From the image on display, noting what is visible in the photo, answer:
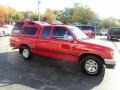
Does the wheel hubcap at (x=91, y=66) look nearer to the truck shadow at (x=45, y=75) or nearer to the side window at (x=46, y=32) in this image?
the truck shadow at (x=45, y=75)

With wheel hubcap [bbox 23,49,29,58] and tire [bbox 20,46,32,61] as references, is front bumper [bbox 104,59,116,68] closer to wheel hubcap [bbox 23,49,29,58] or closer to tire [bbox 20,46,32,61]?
tire [bbox 20,46,32,61]

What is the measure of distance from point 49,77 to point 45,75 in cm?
30

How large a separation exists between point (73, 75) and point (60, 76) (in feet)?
1.73

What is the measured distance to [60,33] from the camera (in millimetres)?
9406

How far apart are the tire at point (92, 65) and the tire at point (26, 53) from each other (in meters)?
3.27

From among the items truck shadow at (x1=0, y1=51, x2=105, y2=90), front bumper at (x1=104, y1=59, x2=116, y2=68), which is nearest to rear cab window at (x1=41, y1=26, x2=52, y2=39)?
truck shadow at (x1=0, y1=51, x2=105, y2=90)

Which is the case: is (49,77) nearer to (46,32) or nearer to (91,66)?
(91,66)

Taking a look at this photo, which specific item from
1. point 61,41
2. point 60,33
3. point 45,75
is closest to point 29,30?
point 60,33

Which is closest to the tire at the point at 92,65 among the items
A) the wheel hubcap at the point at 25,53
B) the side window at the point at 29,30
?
the side window at the point at 29,30

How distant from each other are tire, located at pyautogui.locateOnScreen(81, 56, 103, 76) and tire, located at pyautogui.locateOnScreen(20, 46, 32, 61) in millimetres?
3272

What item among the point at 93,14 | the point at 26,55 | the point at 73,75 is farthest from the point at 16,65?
the point at 93,14

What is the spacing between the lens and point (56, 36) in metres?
9.47

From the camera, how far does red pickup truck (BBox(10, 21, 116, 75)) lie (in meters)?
8.30

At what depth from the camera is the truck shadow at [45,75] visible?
7.07 meters
